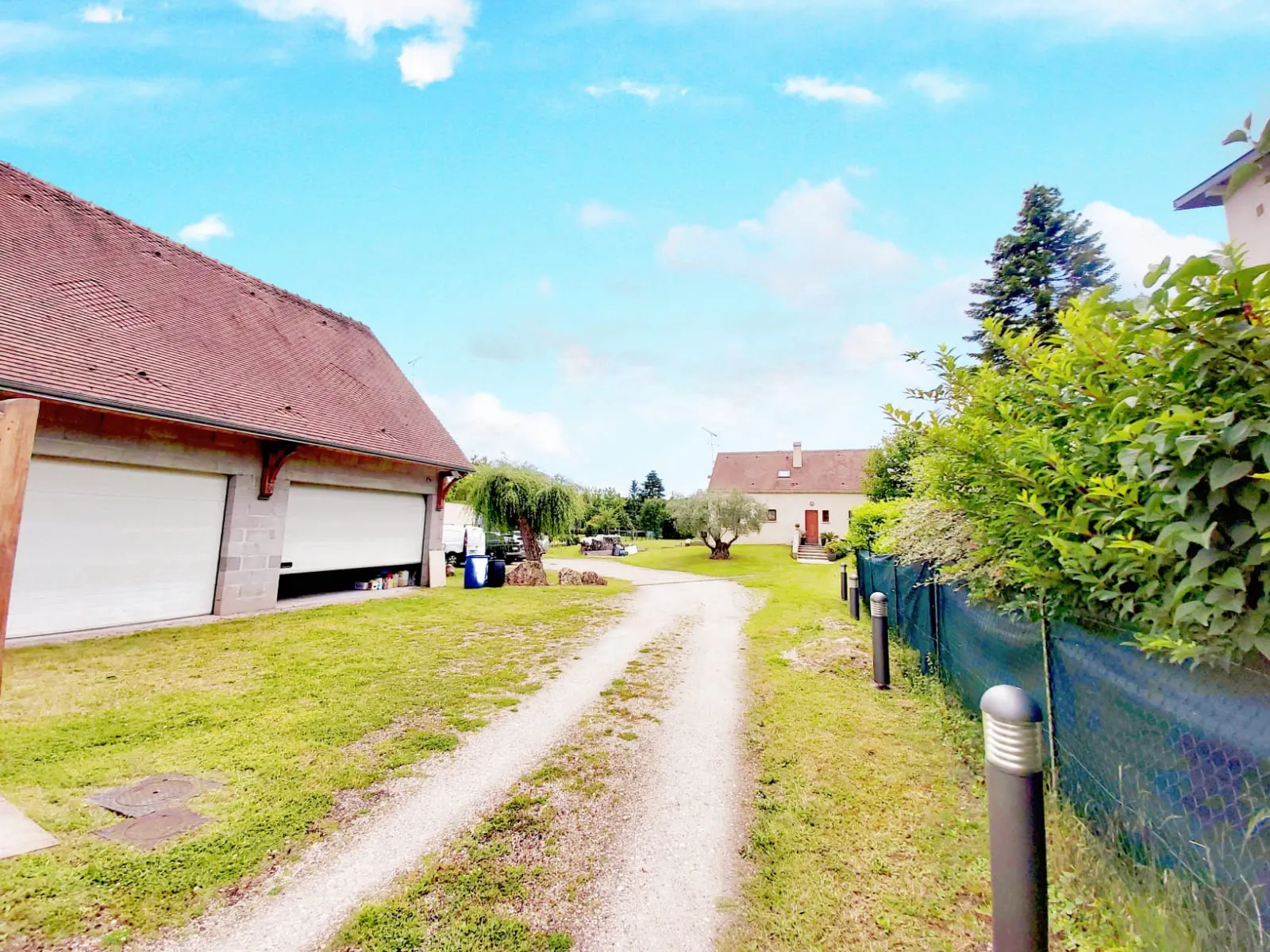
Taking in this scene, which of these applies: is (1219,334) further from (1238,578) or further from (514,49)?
(514,49)

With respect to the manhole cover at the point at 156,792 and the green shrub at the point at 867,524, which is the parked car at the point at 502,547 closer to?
the green shrub at the point at 867,524

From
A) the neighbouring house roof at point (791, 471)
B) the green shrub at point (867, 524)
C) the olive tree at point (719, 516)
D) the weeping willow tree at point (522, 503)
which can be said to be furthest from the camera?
the neighbouring house roof at point (791, 471)

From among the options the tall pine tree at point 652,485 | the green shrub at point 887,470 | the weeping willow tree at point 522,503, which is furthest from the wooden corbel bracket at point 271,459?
the tall pine tree at point 652,485

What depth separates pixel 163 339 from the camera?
8.87m

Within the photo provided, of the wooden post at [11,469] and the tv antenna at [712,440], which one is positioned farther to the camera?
the tv antenna at [712,440]

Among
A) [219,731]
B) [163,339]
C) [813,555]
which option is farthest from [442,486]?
[813,555]

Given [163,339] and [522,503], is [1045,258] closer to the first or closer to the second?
[522,503]

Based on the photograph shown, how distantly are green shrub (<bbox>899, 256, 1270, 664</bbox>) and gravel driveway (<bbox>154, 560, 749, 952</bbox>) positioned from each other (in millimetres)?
2295

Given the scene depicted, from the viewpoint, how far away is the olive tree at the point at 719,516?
25891 mm

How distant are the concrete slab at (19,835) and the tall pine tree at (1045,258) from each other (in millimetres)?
22436

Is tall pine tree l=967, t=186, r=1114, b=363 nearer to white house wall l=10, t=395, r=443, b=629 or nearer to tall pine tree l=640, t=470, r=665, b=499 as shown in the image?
white house wall l=10, t=395, r=443, b=629

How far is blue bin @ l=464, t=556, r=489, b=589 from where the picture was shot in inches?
531

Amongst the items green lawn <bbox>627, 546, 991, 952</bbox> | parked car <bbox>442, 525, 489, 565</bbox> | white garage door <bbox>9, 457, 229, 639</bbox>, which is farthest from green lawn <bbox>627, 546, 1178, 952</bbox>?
parked car <bbox>442, 525, 489, 565</bbox>

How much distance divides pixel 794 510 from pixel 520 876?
110 feet
